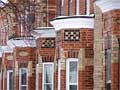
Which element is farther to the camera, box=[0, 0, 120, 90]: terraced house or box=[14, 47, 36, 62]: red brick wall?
box=[14, 47, 36, 62]: red brick wall

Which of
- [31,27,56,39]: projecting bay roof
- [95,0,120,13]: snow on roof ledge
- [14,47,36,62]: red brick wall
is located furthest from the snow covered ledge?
[14,47,36,62]: red brick wall

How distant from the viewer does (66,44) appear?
2245 cm

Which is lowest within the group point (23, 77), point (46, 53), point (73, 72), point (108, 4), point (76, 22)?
point (23, 77)

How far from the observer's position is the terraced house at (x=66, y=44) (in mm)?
18359

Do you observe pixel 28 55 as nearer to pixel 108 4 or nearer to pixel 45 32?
pixel 45 32

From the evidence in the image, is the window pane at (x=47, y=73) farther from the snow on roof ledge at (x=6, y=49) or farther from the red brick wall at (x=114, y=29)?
the red brick wall at (x=114, y=29)

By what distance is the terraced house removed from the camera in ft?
60.2

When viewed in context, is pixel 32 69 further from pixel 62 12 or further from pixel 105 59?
pixel 105 59

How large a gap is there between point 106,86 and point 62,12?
6803mm

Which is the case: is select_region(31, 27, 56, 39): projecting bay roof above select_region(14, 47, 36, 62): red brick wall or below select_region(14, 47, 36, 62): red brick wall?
above

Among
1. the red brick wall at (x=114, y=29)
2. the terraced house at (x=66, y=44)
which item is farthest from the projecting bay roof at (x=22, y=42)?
the red brick wall at (x=114, y=29)

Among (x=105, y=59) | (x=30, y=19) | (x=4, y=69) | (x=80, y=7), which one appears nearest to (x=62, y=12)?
(x=80, y=7)

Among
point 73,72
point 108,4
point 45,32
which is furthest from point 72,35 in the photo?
point 108,4

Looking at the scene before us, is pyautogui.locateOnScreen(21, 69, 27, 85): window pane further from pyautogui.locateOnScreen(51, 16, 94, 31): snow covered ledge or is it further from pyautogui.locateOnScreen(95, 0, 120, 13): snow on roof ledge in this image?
pyautogui.locateOnScreen(95, 0, 120, 13): snow on roof ledge
